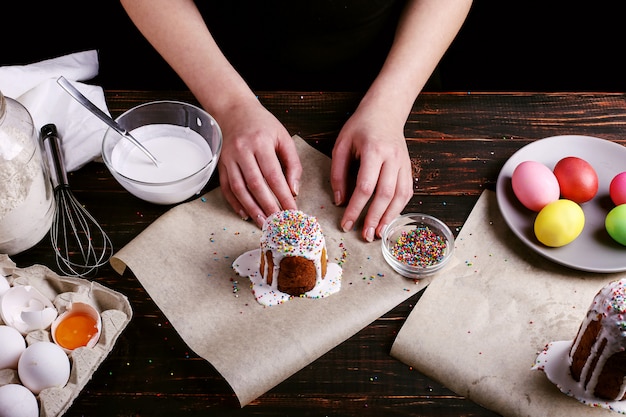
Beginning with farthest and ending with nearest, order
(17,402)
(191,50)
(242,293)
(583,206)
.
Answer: (191,50)
(583,206)
(242,293)
(17,402)

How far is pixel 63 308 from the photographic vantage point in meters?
1.10

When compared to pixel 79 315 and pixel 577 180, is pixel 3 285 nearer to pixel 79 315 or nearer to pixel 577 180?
pixel 79 315

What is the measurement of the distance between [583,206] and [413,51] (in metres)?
0.51

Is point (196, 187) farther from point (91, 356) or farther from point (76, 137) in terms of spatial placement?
point (91, 356)

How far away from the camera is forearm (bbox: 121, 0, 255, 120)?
1408mm

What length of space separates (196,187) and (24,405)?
520mm

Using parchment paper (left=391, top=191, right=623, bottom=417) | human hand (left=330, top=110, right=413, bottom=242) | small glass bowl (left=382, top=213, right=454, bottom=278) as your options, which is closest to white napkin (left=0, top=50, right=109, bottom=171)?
human hand (left=330, top=110, right=413, bottom=242)

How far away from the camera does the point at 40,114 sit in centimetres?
138

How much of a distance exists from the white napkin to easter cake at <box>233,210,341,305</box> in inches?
16.5

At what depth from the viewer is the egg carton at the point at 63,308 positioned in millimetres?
1006

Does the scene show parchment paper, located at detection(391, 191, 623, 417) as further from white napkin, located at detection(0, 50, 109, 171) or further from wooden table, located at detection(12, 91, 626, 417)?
white napkin, located at detection(0, 50, 109, 171)

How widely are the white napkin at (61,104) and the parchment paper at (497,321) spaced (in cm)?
75

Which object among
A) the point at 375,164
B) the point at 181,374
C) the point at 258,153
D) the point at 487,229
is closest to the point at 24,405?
the point at 181,374

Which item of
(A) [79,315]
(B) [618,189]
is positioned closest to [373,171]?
(B) [618,189]
